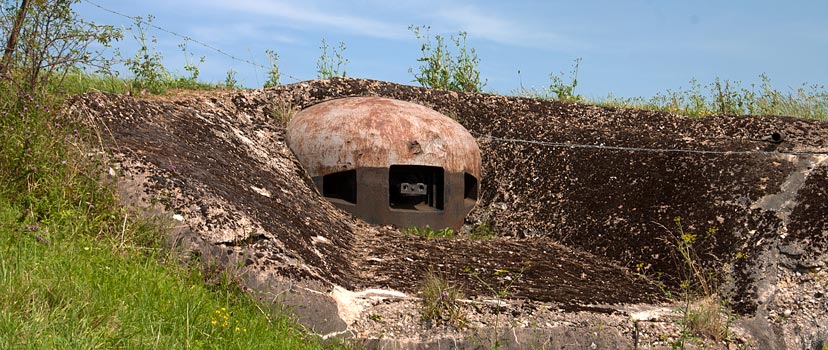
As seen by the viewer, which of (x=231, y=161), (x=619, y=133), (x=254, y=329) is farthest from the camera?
(x=619, y=133)

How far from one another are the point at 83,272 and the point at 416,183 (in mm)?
4386

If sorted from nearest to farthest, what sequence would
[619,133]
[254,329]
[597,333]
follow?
1. [254,329]
2. [597,333]
3. [619,133]

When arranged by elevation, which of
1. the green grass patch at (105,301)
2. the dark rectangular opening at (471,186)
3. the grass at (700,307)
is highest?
the dark rectangular opening at (471,186)

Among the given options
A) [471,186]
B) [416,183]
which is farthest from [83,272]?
[471,186]

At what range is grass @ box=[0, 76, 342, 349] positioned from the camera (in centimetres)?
409

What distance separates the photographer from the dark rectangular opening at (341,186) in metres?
8.40

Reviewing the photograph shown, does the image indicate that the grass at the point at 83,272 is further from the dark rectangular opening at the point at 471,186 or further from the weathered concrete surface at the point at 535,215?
the dark rectangular opening at the point at 471,186

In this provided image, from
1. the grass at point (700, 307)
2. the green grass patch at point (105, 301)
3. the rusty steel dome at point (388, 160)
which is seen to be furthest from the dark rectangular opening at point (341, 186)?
the green grass patch at point (105, 301)

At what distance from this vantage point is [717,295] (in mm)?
6742

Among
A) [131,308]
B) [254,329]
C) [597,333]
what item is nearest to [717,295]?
[597,333]

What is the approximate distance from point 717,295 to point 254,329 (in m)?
3.66

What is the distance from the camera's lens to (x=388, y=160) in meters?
8.34

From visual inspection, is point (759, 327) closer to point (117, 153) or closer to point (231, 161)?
point (231, 161)

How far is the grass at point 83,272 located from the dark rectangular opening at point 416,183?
3.44 m
